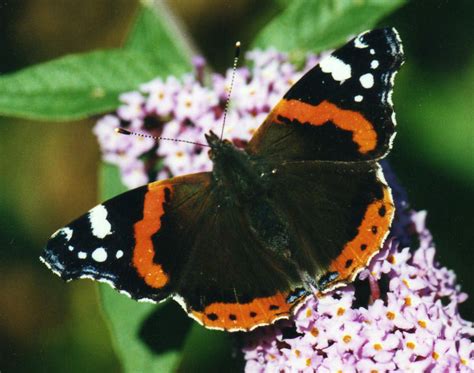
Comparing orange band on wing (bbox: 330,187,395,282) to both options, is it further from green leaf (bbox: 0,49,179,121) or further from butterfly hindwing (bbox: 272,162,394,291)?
green leaf (bbox: 0,49,179,121)

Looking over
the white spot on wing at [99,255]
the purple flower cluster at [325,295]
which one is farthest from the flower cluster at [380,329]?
the white spot on wing at [99,255]

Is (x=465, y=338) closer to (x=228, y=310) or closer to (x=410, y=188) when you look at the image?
(x=228, y=310)

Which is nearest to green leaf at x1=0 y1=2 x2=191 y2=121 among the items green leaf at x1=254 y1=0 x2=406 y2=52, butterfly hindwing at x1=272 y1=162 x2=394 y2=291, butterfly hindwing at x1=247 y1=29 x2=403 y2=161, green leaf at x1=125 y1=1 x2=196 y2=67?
green leaf at x1=125 y1=1 x2=196 y2=67

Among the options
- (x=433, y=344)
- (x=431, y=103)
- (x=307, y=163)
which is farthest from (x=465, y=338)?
(x=431, y=103)

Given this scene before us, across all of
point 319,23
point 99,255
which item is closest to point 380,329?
point 99,255

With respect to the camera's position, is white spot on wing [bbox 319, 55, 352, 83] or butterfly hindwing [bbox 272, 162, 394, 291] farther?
white spot on wing [bbox 319, 55, 352, 83]

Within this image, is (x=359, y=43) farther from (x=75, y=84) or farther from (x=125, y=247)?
(x=75, y=84)

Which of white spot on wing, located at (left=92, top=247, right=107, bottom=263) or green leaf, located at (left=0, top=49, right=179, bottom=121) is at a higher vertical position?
green leaf, located at (left=0, top=49, right=179, bottom=121)

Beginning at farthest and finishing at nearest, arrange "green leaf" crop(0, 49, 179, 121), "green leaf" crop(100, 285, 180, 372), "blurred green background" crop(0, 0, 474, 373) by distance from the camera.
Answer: "blurred green background" crop(0, 0, 474, 373), "green leaf" crop(0, 49, 179, 121), "green leaf" crop(100, 285, 180, 372)
